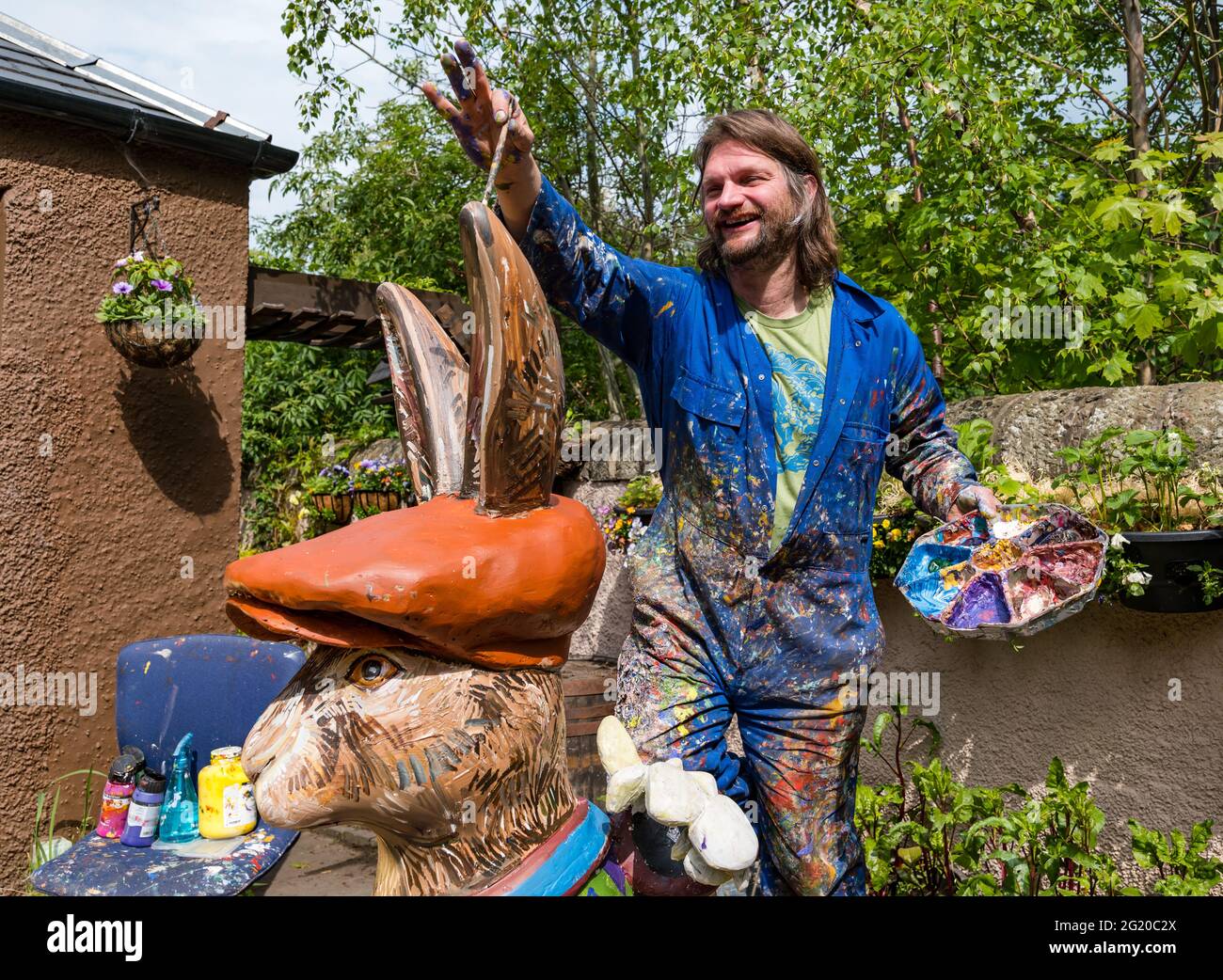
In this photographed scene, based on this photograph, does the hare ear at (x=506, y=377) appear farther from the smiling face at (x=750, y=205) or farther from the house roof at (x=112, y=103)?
the house roof at (x=112, y=103)

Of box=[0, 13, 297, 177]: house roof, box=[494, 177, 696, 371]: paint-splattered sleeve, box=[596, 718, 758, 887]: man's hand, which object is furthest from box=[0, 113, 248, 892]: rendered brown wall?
box=[596, 718, 758, 887]: man's hand

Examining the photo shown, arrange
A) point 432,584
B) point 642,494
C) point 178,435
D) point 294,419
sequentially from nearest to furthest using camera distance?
point 432,584 < point 178,435 < point 642,494 < point 294,419

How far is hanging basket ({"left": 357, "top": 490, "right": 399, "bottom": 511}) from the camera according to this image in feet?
24.0

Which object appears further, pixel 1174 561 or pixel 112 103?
pixel 112 103

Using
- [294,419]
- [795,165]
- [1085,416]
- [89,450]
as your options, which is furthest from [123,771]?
[294,419]

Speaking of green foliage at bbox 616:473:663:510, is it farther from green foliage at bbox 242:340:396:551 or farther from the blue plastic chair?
green foliage at bbox 242:340:396:551

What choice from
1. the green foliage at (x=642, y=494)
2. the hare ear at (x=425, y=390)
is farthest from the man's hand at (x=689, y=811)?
the green foliage at (x=642, y=494)

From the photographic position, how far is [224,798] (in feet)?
9.30

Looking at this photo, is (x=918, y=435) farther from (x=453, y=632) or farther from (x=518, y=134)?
(x=453, y=632)

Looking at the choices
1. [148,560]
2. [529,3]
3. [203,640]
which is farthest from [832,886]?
[529,3]

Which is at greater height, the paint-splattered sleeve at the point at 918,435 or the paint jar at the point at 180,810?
the paint-splattered sleeve at the point at 918,435

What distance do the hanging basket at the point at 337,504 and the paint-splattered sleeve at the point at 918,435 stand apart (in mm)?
6037

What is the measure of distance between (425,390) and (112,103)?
323 cm

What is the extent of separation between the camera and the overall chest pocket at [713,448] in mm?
1904
